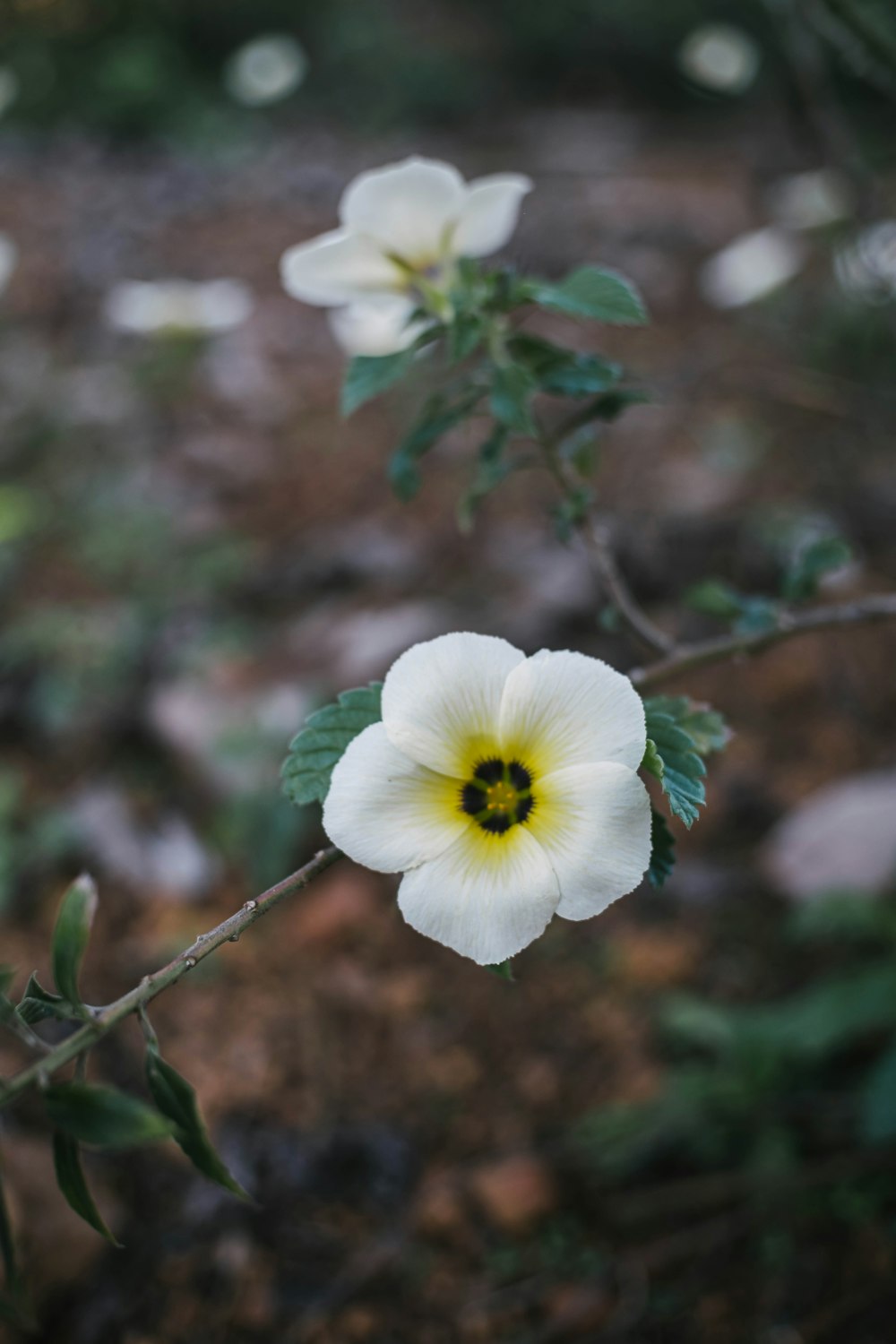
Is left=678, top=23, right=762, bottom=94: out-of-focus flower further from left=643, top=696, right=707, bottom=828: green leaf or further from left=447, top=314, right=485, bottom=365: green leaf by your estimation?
left=643, top=696, right=707, bottom=828: green leaf

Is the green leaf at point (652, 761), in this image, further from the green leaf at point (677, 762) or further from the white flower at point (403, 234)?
the white flower at point (403, 234)

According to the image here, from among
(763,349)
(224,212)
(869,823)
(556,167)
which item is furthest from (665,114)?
(869,823)

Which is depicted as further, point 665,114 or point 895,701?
point 665,114

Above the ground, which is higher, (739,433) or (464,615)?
(464,615)

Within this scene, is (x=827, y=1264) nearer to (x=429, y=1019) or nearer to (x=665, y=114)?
(x=429, y=1019)

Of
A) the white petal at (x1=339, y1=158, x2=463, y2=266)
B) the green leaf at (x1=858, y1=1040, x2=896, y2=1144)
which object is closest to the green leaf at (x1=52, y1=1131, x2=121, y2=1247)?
the white petal at (x1=339, y1=158, x2=463, y2=266)

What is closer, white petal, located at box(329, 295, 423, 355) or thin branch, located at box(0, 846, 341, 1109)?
thin branch, located at box(0, 846, 341, 1109)
